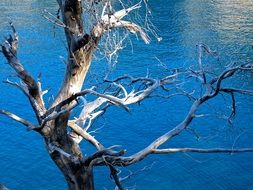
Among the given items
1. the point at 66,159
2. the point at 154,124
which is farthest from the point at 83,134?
the point at 154,124

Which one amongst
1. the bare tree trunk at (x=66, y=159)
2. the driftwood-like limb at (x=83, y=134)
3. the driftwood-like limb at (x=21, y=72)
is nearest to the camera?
the driftwood-like limb at (x=21, y=72)

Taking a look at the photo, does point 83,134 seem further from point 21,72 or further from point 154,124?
point 154,124

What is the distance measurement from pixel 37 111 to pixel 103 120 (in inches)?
544

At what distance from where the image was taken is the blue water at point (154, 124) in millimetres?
17078

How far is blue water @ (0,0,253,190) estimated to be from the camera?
56.0ft

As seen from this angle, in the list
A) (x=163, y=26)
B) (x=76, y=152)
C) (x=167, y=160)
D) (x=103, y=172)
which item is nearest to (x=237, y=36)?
(x=163, y=26)

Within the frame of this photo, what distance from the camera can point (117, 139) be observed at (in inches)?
783

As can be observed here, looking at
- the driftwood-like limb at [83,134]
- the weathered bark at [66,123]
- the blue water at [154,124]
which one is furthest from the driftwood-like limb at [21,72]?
the blue water at [154,124]

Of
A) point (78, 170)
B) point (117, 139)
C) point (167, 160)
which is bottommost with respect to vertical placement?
point (167, 160)

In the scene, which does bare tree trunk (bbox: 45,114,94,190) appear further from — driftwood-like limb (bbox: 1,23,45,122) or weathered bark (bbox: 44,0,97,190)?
driftwood-like limb (bbox: 1,23,45,122)

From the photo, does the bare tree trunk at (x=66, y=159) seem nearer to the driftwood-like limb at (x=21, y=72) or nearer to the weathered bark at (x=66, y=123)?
the weathered bark at (x=66, y=123)

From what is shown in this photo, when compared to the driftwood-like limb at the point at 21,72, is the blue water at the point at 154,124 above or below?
below

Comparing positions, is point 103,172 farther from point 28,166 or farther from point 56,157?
point 56,157

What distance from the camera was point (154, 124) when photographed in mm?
21031
